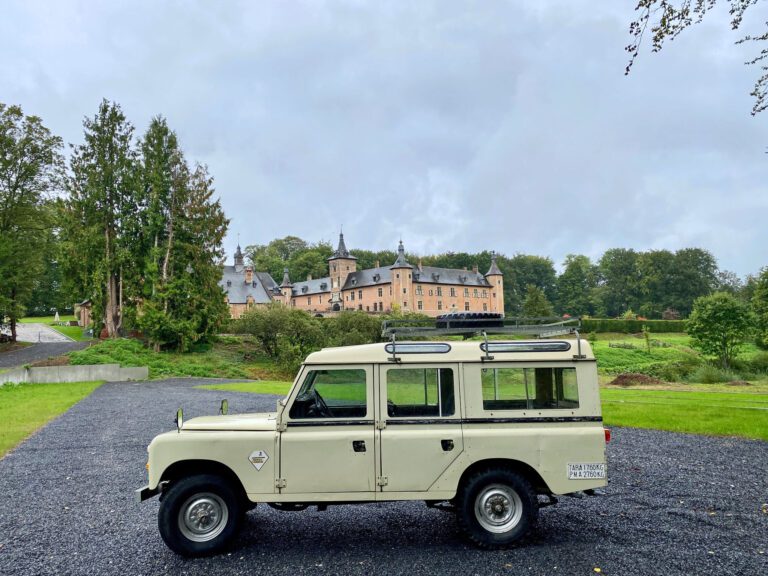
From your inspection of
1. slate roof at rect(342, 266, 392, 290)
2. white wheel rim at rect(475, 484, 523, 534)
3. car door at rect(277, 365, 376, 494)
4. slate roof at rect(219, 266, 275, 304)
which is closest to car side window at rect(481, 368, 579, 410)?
white wheel rim at rect(475, 484, 523, 534)

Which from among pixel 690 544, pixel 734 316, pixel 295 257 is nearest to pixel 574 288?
pixel 295 257

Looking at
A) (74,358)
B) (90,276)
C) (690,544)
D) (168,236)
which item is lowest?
(690,544)

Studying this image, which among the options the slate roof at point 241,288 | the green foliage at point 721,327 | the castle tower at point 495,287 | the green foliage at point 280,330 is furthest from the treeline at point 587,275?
the green foliage at point 280,330

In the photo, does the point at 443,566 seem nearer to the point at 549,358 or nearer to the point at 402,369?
the point at 402,369

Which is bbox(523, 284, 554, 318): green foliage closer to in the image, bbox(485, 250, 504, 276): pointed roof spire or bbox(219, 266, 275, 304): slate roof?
bbox(485, 250, 504, 276): pointed roof spire

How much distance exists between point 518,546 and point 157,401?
1821cm

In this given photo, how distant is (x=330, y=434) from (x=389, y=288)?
3674 inches

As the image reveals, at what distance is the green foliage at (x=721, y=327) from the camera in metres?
39.8

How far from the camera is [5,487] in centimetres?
935

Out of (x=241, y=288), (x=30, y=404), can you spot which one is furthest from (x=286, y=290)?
(x=30, y=404)

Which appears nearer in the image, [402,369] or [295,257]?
[402,369]

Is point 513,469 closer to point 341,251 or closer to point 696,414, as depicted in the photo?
point 696,414

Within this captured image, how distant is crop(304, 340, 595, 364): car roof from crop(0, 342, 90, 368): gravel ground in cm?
3546

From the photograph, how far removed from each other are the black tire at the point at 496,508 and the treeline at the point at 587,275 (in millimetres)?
84513
